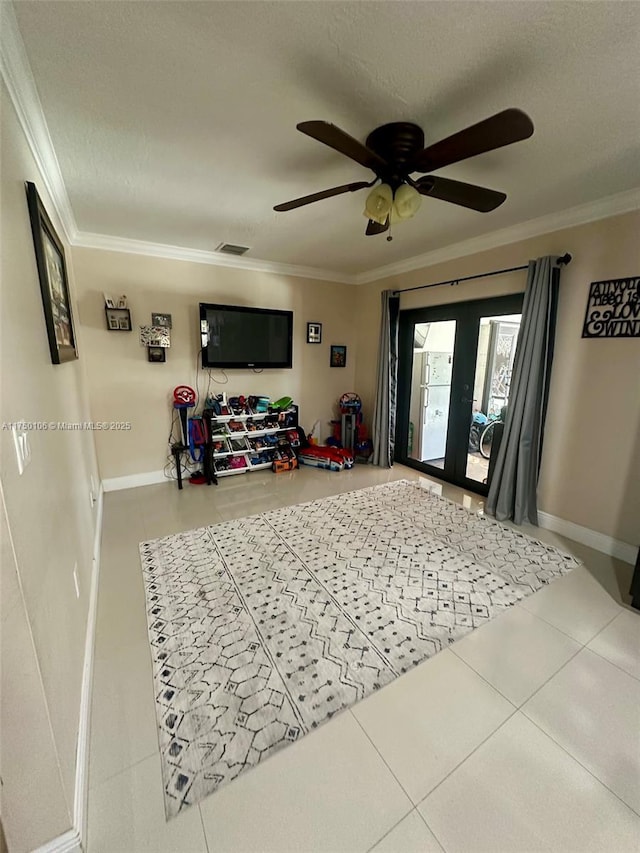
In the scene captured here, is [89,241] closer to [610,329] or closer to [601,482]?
[610,329]

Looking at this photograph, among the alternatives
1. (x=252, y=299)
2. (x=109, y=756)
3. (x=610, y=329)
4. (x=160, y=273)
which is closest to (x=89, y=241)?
(x=160, y=273)

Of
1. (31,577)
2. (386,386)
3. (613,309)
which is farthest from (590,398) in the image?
(31,577)

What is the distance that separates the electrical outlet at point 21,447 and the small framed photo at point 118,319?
272 centimetres

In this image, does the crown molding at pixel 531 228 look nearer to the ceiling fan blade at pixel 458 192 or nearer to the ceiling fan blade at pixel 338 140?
the ceiling fan blade at pixel 458 192

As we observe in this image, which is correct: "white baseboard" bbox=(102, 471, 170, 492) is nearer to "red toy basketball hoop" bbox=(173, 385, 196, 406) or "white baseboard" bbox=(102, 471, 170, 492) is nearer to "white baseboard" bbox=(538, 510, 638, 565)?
"red toy basketball hoop" bbox=(173, 385, 196, 406)

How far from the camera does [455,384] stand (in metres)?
3.79

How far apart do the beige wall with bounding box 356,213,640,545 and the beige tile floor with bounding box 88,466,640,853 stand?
0.97m

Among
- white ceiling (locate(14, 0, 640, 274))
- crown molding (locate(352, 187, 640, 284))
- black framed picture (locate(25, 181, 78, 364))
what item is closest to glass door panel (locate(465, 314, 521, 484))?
crown molding (locate(352, 187, 640, 284))

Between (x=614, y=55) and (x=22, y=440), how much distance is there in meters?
2.42

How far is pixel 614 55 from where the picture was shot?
4.17 ft

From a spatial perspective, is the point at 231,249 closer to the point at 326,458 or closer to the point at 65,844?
the point at 326,458

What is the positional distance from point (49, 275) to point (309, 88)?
1438mm

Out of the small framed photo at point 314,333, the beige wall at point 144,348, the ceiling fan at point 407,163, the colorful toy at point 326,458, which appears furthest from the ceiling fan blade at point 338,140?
the colorful toy at point 326,458

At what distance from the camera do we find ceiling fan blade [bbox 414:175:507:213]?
1.67 metres
